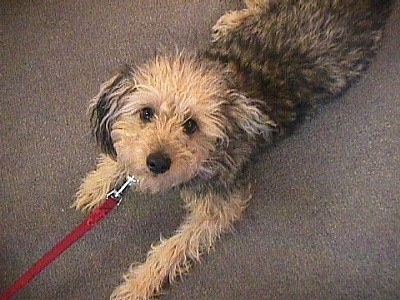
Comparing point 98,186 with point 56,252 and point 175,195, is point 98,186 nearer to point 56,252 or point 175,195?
point 175,195

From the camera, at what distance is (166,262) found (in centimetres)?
182

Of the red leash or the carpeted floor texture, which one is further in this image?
the carpeted floor texture

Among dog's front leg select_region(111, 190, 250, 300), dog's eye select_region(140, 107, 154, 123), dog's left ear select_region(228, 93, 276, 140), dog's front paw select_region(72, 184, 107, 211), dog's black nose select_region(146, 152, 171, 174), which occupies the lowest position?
dog's front leg select_region(111, 190, 250, 300)

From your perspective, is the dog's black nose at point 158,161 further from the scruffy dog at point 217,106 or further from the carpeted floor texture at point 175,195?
the carpeted floor texture at point 175,195

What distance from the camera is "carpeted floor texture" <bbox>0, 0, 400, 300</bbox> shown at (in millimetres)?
1861

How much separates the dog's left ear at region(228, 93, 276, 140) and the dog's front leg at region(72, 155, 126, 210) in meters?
0.49

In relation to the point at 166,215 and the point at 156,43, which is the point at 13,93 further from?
the point at 166,215

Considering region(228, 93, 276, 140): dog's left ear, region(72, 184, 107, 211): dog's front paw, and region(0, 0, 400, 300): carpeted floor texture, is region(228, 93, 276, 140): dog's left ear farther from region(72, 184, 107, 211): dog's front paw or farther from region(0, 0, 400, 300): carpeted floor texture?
region(72, 184, 107, 211): dog's front paw

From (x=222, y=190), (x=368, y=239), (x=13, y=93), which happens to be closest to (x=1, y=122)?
(x=13, y=93)

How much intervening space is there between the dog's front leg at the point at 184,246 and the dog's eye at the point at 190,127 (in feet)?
0.91

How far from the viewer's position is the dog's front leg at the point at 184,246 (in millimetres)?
1805

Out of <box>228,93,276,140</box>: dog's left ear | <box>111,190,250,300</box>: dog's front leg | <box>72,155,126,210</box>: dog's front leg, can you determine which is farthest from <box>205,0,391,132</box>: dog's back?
<box>72,155,126,210</box>: dog's front leg

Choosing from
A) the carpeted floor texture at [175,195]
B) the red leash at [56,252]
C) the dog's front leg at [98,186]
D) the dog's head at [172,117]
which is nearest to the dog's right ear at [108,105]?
the dog's head at [172,117]

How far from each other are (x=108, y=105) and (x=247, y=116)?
1.14ft
